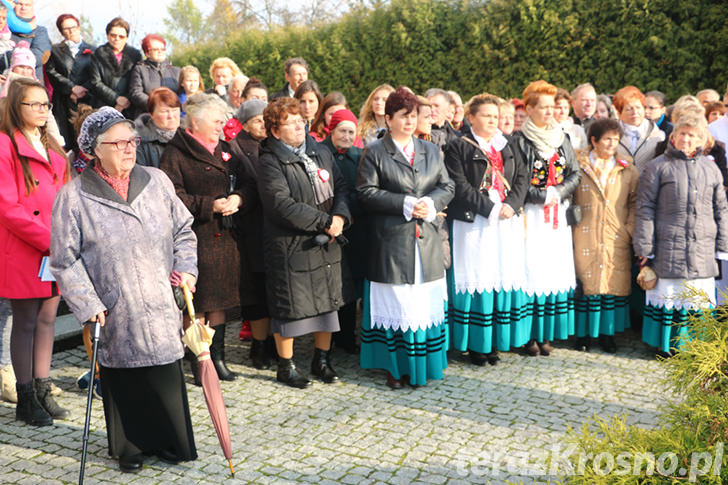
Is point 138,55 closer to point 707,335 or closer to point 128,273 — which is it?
point 128,273

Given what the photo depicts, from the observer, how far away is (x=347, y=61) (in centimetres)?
1430

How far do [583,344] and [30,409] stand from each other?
186 inches

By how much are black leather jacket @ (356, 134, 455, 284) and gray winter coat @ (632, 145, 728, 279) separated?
1862 millimetres

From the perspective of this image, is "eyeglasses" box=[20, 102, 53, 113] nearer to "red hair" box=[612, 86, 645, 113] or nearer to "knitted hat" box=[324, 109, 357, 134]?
"knitted hat" box=[324, 109, 357, 134]

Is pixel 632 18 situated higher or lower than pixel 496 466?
higher

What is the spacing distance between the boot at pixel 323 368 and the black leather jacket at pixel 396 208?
78cm

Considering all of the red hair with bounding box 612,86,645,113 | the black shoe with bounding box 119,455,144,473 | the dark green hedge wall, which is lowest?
the black shoe with bounding box 119,455,144,473

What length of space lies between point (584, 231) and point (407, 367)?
2180 millimetres

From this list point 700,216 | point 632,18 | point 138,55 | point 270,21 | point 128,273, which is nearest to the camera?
point 128,273

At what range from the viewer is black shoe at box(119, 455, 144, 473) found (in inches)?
166

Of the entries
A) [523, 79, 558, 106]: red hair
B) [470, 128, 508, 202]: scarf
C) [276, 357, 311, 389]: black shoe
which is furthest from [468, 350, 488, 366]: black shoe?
[523, 79, 558, 106]: red hair

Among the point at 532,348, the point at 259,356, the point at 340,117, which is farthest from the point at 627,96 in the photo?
the point at 259,356

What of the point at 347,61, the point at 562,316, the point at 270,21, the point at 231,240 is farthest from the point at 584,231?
the point at 270,21

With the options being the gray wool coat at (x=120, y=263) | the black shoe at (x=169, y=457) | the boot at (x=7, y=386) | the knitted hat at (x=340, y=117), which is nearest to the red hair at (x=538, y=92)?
the knitted hat at (x=340, y=117)
